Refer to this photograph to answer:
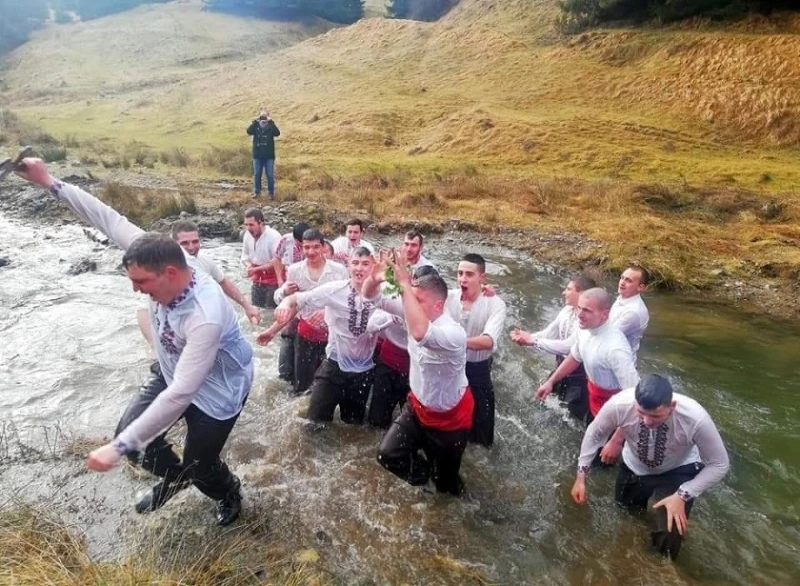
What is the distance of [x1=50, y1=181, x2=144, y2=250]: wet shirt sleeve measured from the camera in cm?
417

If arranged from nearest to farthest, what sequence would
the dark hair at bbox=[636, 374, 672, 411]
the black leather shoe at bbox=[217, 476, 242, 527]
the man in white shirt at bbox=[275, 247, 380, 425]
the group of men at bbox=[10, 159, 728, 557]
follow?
the group of men at bbox=[10, 159, 728, 557] → the dark hair at bbox=[636, 374, 672, 411] → the black leather shoe at bbox=[217, 476, 242, 527] → the man in white shirt at bbox=[275, 247, 380, 425]

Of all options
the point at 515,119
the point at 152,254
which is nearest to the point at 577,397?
the point at 152,254

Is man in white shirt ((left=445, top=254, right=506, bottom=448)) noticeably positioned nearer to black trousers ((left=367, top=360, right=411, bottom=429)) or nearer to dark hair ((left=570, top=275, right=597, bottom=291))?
black trousers ((left=367, top=360, right=411, bottom=429))

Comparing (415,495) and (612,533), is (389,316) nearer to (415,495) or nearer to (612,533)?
(415,495)

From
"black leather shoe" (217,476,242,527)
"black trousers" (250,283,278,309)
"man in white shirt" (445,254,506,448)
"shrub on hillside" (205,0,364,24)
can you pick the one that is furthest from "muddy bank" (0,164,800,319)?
"shrub on hillside" (205,0,364,24)

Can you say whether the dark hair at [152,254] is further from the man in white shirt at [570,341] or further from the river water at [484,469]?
the man in white shirt at [570,341]

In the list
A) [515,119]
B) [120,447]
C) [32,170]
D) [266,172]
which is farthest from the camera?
[515,119]

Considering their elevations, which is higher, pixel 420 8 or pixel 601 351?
pixel 420 8

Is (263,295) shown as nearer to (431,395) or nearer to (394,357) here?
(394,357)

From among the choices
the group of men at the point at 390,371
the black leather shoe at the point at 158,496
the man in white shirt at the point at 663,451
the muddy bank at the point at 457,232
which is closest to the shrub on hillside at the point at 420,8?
the muddy bank at the point at 457,232

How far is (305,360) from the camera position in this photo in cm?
670

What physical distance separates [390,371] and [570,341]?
172cm

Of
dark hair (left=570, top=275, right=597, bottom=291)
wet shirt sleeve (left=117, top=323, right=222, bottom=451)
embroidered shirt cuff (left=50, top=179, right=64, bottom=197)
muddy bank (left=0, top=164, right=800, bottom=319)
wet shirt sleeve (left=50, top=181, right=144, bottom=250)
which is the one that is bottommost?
muddy bank (left=0, top=164, right=800, bottom=319)

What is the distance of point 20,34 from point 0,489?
7817cm
